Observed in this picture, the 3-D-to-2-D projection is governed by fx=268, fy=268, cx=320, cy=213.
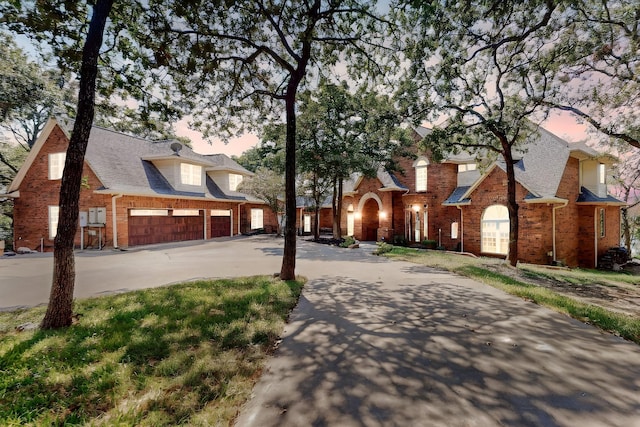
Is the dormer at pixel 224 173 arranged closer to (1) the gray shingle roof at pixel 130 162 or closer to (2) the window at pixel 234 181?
(2) the window at pixel 234 181

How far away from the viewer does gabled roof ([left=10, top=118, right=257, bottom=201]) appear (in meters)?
15.4

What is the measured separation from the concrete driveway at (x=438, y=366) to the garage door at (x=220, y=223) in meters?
15.5

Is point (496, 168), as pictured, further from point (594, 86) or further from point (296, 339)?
point (296, 339)

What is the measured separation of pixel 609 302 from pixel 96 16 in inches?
546

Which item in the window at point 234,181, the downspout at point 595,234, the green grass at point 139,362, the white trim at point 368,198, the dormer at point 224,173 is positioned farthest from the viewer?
the window at point 234,181

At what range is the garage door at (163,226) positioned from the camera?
16.4 meters

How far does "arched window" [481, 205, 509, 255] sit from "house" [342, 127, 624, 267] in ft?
0.16

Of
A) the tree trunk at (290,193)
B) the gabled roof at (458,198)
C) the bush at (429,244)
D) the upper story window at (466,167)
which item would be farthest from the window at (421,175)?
the tree trunk at (290,193)

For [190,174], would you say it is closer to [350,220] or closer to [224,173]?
[224,173]

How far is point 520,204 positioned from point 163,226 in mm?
21973

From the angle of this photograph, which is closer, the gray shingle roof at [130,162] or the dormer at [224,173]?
the gray shingle roof at [130,162]

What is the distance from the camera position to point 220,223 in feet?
76.2

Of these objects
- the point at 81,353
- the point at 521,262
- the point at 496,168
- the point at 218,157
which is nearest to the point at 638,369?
the point at 81,353

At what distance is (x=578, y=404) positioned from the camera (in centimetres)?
280
